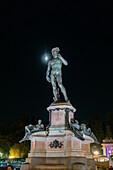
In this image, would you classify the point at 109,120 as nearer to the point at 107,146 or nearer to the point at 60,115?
the point at 107,146

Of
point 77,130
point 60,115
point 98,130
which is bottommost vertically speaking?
point 77,130

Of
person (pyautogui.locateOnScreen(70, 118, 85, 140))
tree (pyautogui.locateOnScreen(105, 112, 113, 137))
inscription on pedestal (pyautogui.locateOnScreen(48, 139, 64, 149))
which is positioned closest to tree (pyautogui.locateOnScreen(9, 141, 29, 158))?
tree (pyautogui.locateOnScreen(105, 112, 113, 137))

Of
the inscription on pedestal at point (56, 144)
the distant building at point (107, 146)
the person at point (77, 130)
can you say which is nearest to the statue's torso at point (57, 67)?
the person at point (77, 130)

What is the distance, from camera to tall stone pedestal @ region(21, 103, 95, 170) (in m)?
12.2

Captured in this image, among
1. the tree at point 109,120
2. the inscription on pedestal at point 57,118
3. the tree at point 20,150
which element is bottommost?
the tree at point 20,150

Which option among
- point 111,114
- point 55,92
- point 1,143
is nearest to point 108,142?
point 111,114

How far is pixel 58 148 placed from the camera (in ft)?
43.0

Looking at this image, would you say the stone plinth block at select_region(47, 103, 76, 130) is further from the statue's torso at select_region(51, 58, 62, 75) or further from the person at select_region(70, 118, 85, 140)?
the statue's torso at select_region(51, 58, 62, 75)

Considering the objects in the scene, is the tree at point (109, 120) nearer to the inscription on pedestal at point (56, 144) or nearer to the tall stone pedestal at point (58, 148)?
the tall stone pedestal at point (58, 148)

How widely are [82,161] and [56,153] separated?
1.70 meters

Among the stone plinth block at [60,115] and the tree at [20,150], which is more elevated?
the stone plinth block at [60,115]

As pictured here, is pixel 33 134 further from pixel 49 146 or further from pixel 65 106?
pixel 65 106

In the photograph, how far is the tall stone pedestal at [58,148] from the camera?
40.1 ft

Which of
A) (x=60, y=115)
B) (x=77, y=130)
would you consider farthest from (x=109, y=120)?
(x=77, y=130)
